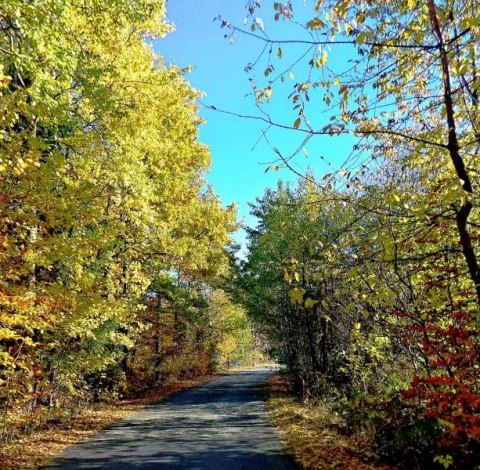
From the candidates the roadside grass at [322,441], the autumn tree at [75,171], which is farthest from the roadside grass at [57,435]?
the roadside grass at [322,441]

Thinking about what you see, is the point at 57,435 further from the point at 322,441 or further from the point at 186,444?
the point at 322,441

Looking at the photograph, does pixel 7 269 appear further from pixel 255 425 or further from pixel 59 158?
pixel 255 425

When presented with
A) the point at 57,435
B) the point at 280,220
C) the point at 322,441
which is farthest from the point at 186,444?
the point at 280,220

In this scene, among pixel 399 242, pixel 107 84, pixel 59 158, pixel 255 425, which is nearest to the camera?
pixel 399 242

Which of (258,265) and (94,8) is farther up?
(94,8)

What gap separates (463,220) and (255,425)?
868 centimetres

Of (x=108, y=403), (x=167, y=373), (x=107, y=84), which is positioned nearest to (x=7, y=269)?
(x=107, y=84)

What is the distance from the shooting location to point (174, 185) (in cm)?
1203

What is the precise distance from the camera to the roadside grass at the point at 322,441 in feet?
22.1

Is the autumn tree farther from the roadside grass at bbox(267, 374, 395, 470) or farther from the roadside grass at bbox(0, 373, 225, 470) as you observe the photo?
the roadside grass at bbox(267, 374, 395, 470)

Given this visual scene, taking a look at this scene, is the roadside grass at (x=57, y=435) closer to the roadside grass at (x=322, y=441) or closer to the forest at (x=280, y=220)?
the forest at (x=280, y=220)

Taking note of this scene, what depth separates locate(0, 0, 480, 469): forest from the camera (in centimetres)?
363

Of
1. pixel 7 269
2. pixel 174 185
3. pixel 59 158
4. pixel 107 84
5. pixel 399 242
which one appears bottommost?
pixel 399 242

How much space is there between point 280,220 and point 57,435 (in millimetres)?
7621
